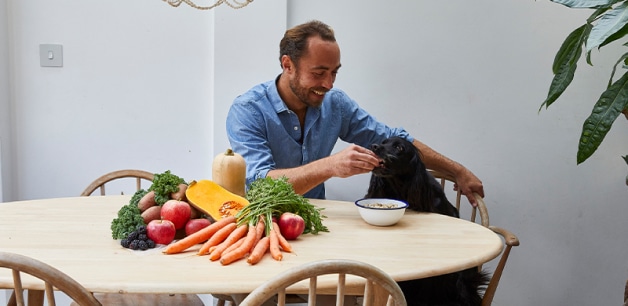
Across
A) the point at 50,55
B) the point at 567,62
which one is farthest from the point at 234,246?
the point at 50,55

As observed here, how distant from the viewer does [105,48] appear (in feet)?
10.7

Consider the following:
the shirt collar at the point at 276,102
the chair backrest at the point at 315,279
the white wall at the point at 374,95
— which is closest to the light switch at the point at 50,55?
the white wall at the point at 374,95

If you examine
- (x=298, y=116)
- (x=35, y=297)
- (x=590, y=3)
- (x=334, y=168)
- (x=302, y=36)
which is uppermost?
(x=590, y=3)

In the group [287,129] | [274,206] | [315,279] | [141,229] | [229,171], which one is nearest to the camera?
[315,279]

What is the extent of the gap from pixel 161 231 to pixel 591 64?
1.55 m

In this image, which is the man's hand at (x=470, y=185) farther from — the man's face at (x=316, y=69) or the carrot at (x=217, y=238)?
the carrot at (x=217, y=238)

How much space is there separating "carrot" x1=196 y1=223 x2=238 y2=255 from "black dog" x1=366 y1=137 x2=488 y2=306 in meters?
0.66

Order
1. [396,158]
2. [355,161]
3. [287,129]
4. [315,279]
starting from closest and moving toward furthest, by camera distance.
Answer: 1. [315,279]
2. [355,161]
3. [396,158]
4. [287,129]

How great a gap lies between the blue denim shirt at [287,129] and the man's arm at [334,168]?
16 centimetres

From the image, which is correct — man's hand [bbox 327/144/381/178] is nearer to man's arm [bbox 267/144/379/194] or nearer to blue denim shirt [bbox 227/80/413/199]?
man's arm [bbox 267/144/379/194]

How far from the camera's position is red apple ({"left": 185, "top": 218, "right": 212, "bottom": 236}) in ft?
6.43

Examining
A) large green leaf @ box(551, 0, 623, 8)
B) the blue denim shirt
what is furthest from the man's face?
large green leaf @ box(551, 0, 623, 8)

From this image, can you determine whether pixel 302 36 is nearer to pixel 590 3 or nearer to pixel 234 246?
pixel 590 3

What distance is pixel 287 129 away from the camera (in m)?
2.89
